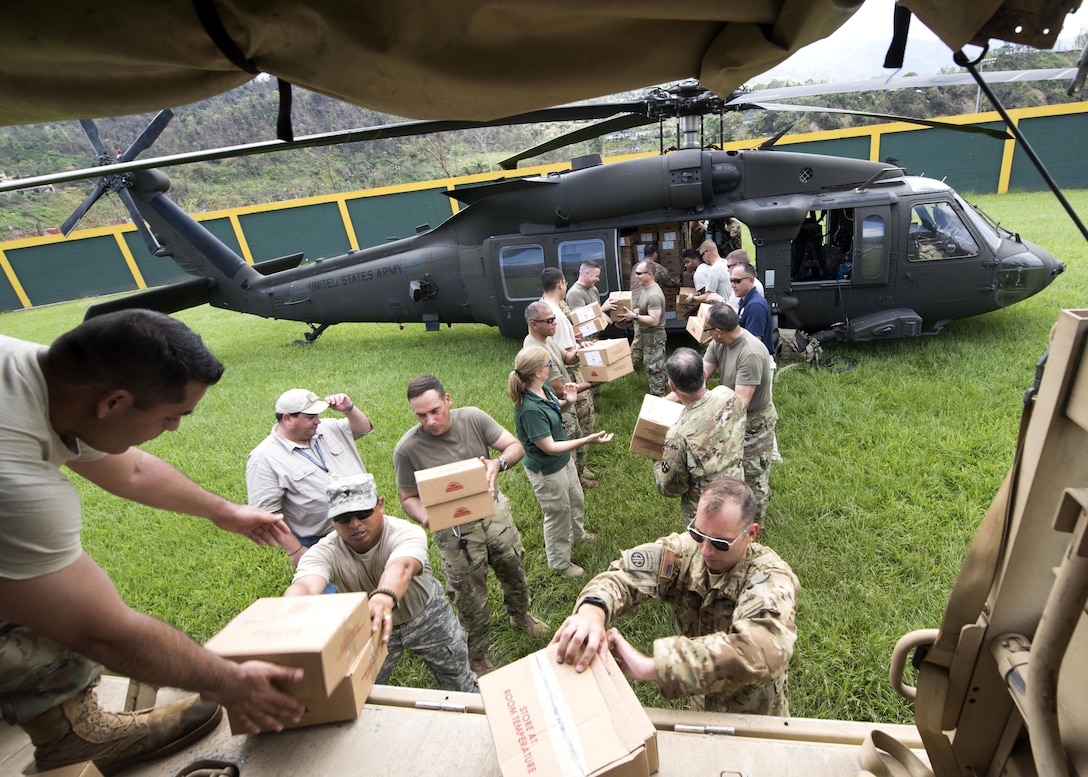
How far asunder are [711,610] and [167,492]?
97.3 inches

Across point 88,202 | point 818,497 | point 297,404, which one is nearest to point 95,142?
point 88,202

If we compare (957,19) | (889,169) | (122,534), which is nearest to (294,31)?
(957,19)

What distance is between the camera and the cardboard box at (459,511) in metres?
3.06

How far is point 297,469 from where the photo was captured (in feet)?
10.9

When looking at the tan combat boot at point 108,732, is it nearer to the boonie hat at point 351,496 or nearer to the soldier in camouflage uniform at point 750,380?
the boonie hat at point 351,496

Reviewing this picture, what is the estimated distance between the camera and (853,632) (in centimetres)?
340

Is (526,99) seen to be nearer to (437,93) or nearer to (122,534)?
(437,93)

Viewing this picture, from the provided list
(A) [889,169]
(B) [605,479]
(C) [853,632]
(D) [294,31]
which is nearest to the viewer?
(D) [294,31]

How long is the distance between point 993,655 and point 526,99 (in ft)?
6.31

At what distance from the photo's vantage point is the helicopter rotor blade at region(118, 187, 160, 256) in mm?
10266

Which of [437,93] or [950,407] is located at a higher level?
Result: [437,93]

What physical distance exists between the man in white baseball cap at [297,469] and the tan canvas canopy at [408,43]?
206 centimetres

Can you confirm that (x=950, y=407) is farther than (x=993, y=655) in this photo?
Yes

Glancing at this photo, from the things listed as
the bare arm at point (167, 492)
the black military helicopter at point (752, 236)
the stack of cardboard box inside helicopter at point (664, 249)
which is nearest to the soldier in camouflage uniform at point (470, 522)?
the bare arm at point (167, 492)
